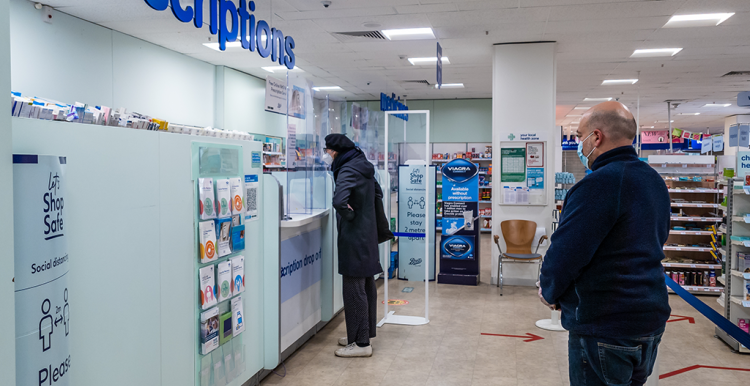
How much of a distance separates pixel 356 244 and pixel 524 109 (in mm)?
3943

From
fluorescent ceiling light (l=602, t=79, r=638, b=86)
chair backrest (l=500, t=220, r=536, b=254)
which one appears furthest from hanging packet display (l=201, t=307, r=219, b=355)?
fluorescent ceiling light (l=602, t=79, r=638, b=86)

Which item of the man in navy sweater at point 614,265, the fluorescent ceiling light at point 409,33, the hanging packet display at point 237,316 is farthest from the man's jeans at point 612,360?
the fluorescent ceiling light at point 409,33

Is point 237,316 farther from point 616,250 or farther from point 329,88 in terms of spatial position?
point 329,88

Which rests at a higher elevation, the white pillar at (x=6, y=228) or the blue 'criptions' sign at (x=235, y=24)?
the blue 'criptions' sign at (x=235, y=24)

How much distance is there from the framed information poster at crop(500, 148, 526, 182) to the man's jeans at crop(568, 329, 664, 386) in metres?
5.45

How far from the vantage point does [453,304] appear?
616 centimetres

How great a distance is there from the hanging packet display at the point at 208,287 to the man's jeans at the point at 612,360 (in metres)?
1.93

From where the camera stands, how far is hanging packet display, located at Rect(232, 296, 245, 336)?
128 inches

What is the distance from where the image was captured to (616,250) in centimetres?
187

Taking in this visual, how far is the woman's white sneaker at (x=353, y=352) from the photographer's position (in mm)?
4270

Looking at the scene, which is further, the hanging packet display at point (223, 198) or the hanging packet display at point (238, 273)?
the hanging packet display at point (238, 273)

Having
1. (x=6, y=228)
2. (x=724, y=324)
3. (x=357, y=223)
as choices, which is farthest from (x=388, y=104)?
(x=6, y=228)

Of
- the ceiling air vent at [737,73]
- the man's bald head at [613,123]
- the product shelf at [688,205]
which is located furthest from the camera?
the ceiling air vent at [737,73]

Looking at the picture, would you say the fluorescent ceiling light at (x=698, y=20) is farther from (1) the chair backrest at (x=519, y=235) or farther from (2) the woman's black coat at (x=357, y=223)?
(2) the woman's black coat at (x=357, y=223)
